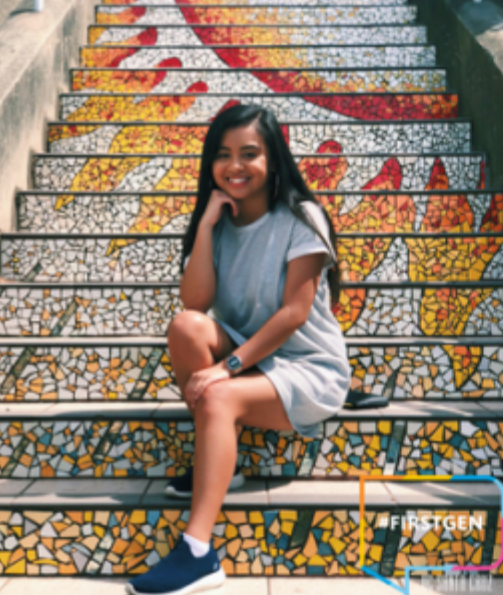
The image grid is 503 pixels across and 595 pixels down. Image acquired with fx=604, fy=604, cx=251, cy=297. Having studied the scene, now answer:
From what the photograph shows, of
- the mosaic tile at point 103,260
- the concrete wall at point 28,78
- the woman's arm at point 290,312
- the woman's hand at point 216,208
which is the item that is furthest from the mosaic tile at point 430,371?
the concrete wall at point 28,78

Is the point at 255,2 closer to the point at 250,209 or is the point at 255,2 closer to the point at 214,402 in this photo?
the point at 250,209

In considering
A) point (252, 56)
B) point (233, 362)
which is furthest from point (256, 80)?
point (233, 362)

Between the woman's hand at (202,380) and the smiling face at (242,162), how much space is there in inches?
21.0

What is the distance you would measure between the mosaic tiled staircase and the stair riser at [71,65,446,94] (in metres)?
0.01

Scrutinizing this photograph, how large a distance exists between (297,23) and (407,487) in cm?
346

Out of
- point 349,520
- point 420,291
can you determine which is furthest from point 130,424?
point 420,291

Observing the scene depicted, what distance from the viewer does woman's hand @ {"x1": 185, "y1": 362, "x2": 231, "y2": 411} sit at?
5.18 feet

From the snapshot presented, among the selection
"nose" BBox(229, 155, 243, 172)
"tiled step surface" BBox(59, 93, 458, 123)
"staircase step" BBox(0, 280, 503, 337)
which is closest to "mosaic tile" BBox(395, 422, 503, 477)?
"staircase step" BBox(0, 280, 503, 337)

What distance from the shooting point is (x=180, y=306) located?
7.69 feet

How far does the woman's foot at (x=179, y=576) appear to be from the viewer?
1.42 metres

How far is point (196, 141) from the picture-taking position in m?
3.21

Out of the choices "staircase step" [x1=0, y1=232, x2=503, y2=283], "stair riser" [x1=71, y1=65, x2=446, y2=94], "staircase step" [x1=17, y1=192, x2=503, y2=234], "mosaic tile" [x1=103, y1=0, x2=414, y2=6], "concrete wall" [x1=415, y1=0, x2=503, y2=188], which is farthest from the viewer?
"mosaic tile" [x1=103, y1=0, x2=414, y2=6]

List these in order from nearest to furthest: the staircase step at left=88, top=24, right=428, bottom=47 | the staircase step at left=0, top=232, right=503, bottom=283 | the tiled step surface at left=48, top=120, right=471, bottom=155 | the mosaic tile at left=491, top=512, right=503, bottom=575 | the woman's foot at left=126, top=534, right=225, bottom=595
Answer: the woman's foot at left=126, top=534, right=225, bottom=595 < the mosaic tile at left=491, top=512, right=503, bottom=575 < the staircase step at left=0, top=232, right=503, bottom=283 < the tiled step surface at left=48, top=120, right=471, bottom=155 < the staircase step at left=88, top=24, right=428, bottom=47

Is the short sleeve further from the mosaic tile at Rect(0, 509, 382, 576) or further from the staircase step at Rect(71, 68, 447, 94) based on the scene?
the staircase step at Rect(71, 68, 447, 94)
